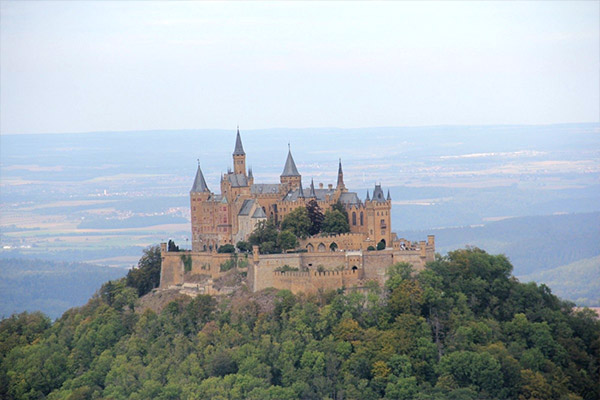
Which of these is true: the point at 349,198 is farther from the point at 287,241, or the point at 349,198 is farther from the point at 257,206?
the point at 257,206

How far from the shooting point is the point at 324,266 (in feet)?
231

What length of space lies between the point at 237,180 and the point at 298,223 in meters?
5.74

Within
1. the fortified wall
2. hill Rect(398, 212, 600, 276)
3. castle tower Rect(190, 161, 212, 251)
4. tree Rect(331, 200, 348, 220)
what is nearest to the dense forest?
the fortified wall

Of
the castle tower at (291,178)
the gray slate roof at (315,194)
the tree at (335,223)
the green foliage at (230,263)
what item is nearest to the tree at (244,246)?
the green foliage at (230,263)

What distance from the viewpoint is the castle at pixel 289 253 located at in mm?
69375

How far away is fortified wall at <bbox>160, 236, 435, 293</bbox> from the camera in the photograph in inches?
2712

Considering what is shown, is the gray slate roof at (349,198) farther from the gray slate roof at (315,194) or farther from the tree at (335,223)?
the tree at (335,223)

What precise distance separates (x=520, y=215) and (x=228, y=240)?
87249 millimetres

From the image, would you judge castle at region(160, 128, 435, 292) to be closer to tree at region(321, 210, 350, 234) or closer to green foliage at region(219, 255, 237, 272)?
green foliage at region(219, 255, 237, 272)

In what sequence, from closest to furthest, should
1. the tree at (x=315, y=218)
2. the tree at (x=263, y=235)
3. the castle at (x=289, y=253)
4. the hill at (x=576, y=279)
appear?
the castle at (x=289, y=253), the tree at (x=263, y=235), the tree at (x=315, y=218), the hill at (x=576, y=279)

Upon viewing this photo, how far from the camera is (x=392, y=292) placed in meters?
67.5

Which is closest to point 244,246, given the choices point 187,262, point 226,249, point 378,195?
point 226,249

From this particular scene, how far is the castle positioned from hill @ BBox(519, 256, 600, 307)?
34976mm

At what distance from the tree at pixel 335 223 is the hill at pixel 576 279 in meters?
35.8
